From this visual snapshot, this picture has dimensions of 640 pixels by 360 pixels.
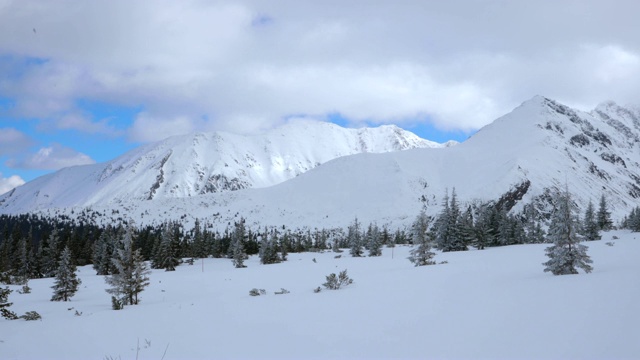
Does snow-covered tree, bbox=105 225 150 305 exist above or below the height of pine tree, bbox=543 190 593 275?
below

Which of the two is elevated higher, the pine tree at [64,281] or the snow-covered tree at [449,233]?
the snow-covered tree at [449,233]

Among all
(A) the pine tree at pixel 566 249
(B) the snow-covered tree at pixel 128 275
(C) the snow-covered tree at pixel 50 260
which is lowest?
(C) the snow-covered tree at pixel 50 260

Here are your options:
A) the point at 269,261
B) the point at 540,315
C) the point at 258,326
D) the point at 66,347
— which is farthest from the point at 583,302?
the point at 269,261

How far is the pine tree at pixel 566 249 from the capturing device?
688 inches

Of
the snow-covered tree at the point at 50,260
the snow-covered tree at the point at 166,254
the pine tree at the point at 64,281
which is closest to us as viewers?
the pine tree at the point at 64,281

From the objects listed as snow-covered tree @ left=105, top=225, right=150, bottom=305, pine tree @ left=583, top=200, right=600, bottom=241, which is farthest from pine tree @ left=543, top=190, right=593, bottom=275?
pine tree @ left=583, top=200, right=600, bottom=241

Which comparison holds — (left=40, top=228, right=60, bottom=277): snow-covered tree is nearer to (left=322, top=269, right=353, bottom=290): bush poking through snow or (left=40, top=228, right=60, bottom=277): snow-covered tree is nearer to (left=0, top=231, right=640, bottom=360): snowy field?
(left=0, top=231, right=640, bottom=360): snowy field

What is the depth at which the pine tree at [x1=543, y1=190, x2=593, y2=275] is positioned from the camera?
1747 cm

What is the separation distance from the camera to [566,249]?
1786 centimetres

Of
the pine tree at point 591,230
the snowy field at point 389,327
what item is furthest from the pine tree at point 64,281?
the pine tree at point 591,230

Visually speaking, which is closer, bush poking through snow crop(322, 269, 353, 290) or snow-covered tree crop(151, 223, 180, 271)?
bush poking through snow crop(322, 269, 353, 290)

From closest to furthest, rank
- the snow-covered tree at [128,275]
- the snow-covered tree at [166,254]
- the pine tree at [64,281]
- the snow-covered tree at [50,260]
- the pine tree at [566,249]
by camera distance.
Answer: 1. the pine tree at [566,249]
2. the snow-covered tree at [128,275]
3. the pine tree at [64,281]
4. the snow-covered tree at [50,260]
5. the snow-covered tree at [166,254]

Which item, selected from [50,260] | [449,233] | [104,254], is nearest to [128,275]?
[449,233]

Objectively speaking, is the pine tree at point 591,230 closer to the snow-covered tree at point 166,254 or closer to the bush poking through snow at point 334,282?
the bush poking through snow at point 334,282
